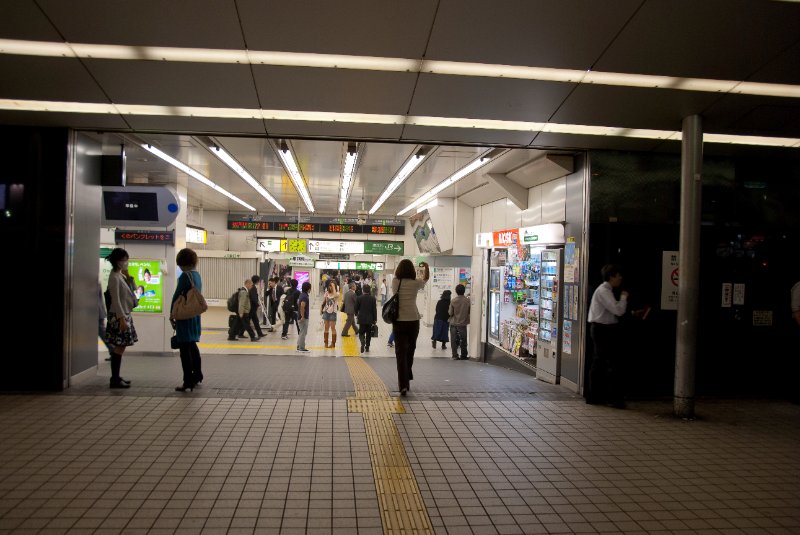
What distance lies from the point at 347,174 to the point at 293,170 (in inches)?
38.7

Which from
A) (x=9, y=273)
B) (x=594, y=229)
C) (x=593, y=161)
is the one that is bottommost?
(x=9, y=273)

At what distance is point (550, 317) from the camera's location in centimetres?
745

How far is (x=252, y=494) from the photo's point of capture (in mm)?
3486

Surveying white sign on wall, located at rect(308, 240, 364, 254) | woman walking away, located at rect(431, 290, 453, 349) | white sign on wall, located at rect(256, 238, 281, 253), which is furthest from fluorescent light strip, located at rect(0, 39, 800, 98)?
white sign on wall, located at rect(308, 240, 364, 254)

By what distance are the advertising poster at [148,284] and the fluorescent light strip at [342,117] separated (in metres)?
5.07

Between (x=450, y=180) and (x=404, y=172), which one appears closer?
(x=404, y=172)

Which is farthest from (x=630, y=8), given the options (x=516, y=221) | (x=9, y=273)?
(x=9, y=273)

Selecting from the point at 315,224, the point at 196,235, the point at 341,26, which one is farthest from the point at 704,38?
the point at 315,224

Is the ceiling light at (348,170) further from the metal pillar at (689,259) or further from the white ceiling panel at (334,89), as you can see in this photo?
the metal pillar at (689,259)

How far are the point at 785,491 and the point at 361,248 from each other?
16375 millimetres

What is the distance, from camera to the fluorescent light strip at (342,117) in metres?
5.51

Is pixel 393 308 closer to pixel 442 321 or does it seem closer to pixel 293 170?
pixel 293 170

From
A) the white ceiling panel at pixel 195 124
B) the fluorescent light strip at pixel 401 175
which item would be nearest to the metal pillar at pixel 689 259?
the fluorescent light strip at pixel 401 175

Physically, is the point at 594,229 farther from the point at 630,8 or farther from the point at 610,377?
the point at 630,8
